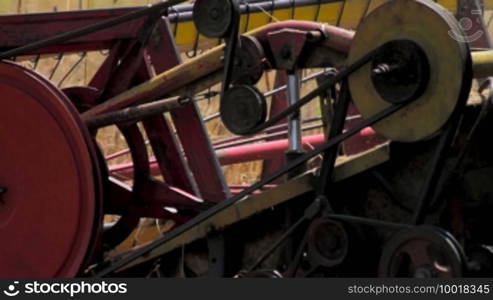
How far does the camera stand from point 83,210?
4.41 m

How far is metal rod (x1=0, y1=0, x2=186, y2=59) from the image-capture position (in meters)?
4.45

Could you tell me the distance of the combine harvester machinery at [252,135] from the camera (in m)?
3.71

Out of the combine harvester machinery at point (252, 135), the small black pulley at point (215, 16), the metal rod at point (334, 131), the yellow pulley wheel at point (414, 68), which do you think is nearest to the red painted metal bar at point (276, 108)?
the combine harvester machinery at point (252, 135)

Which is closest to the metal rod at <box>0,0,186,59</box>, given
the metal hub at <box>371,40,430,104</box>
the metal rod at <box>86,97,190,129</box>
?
the metal rod at <box>86,97,190,129</box>

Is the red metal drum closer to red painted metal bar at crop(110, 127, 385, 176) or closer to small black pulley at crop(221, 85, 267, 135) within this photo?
small black pulley at crop(221, 85, 267, 135)

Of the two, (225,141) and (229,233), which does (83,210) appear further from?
(225,141)

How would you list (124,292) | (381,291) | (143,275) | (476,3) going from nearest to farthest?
(381,291), (124,292), (143,275), (476,3)

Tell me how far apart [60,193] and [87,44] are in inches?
27.9

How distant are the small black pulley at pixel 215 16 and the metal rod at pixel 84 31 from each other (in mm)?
125

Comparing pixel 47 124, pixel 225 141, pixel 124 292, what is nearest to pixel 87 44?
pixel 47 124

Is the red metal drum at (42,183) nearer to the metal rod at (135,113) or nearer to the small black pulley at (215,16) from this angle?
the metal rod at (135,113)

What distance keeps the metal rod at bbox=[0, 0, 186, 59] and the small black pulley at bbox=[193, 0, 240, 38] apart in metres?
0.13

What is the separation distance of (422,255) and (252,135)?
1.07 meters

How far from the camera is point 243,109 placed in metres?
4.04
